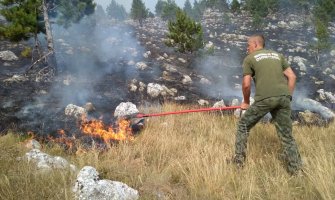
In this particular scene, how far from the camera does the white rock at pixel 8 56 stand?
15516 mm

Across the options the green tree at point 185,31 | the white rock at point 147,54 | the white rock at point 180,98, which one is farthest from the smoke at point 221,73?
the white rock at point 147,54

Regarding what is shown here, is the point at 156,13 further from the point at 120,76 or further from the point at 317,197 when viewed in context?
the point at 317,197

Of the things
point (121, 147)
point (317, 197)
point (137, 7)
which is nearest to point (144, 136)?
point (121, 147)

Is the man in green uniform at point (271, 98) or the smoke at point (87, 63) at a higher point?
the man in green uniform at point (271, 98)

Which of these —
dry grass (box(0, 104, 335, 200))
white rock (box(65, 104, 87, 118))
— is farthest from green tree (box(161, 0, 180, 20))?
dry grass (box(0, 104, 335, 200))

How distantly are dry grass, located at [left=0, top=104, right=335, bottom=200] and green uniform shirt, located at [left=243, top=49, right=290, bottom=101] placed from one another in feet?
3.19

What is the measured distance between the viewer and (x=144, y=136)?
21.3 ft

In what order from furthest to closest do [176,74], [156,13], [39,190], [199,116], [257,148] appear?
[156,13]
[176,74]
[199,116]
[257,148]
[39,190]

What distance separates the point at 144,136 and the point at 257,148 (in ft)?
7.18

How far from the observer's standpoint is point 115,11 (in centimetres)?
7538

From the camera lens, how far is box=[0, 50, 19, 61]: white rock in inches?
611

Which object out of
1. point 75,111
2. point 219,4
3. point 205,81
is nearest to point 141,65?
point 205,81

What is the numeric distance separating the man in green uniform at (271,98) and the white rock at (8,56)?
13.8m

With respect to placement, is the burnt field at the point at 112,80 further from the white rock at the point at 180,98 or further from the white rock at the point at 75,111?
the white rock at the point at 75,111
